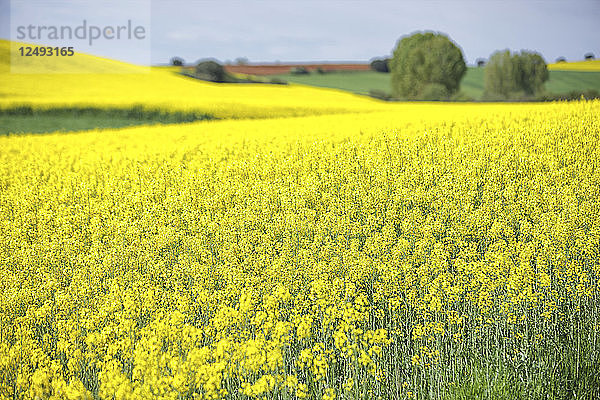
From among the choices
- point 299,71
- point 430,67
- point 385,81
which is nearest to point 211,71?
point 299,71

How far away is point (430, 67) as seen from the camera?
6194 centimetres

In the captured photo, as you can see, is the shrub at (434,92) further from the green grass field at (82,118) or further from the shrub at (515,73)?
the green grass field at (82,118)

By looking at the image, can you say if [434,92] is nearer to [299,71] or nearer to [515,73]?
[515,73]

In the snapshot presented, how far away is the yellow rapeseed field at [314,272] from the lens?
5055mm

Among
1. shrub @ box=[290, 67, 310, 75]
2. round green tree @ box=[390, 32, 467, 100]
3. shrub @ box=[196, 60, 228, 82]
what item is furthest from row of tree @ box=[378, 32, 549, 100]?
shrub @ box=[290, 67, 310, 75]

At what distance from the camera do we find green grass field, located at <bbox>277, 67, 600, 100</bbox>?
75625 mm

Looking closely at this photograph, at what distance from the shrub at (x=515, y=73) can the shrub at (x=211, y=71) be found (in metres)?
36.6

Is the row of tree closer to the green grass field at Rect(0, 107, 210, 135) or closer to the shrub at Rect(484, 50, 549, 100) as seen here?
the shrub at Rect(484, 50, 549, 100)

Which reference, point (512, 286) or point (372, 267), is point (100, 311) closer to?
point (372, 267)

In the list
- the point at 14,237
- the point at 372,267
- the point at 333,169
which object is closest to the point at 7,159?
the point at 14,237

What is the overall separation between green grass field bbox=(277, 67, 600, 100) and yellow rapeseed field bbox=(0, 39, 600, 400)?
63008 millimetres

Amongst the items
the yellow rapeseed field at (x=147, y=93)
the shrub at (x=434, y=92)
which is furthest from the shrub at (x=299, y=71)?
the shrub at (x=434, y=92)

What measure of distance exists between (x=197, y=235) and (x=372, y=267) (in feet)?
10.6

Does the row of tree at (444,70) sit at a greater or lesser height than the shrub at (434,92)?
greater
